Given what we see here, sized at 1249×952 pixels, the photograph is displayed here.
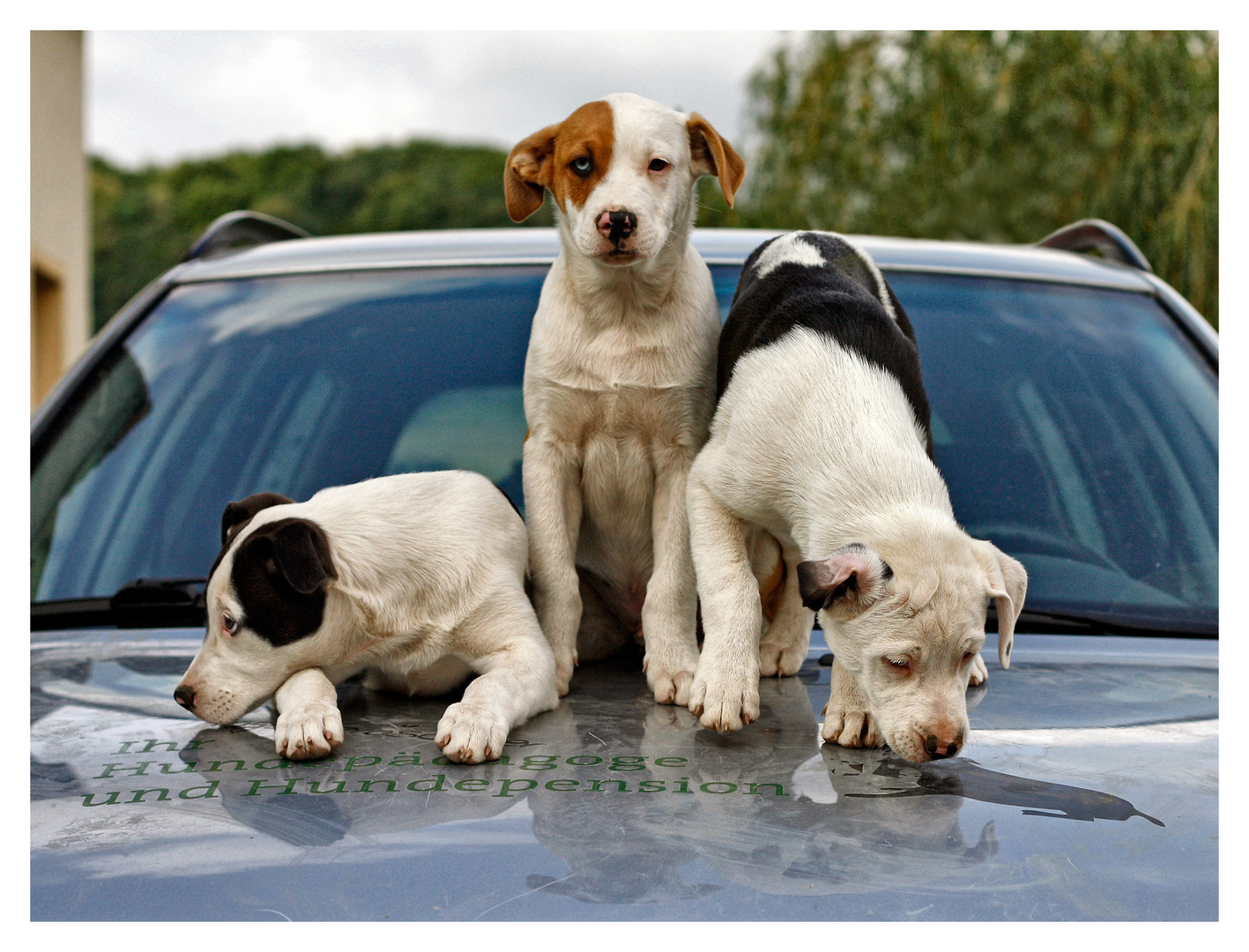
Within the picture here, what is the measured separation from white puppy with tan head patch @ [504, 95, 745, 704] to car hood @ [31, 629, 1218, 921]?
0.46 m

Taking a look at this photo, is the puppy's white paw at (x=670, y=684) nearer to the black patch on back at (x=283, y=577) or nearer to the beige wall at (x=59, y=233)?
the black patch on back at (x=283, y=577)

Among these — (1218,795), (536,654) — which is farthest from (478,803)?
(1218,795)

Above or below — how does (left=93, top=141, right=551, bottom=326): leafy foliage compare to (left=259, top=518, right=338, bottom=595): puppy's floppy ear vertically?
above

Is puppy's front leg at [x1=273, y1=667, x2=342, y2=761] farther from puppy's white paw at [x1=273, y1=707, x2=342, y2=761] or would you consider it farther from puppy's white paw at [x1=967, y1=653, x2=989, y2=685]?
puppy's white paw at [x1=967, y1=653, x2=989, y2=685]

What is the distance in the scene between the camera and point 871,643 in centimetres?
214

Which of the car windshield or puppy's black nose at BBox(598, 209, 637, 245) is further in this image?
the car windshield

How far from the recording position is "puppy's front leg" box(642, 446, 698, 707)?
2.64 metres

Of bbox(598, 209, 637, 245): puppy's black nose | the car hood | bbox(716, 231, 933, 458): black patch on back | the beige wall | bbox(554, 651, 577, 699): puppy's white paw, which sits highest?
the beige wall

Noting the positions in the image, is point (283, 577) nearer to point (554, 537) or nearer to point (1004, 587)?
point (554, 537)

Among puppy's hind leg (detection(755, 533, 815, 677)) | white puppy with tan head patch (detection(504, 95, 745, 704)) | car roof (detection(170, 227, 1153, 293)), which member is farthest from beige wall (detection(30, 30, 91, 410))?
puppy's hind leg (detection(755, 533, 815, 677))

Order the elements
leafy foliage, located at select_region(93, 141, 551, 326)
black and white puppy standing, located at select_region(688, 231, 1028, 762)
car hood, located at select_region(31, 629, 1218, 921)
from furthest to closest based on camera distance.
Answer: leafy foliage, located at select_region(93, 141, 551, 326) < black and white puppy standing, located at select_region(688, 231, 1028, 762) < car hood, located at select_region(31, 629, 1218, 921)

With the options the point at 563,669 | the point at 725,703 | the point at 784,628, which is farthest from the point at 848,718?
the point at 563,669

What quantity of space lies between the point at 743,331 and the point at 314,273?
A: 4.45 ft

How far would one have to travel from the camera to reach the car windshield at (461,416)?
294 centimetres
